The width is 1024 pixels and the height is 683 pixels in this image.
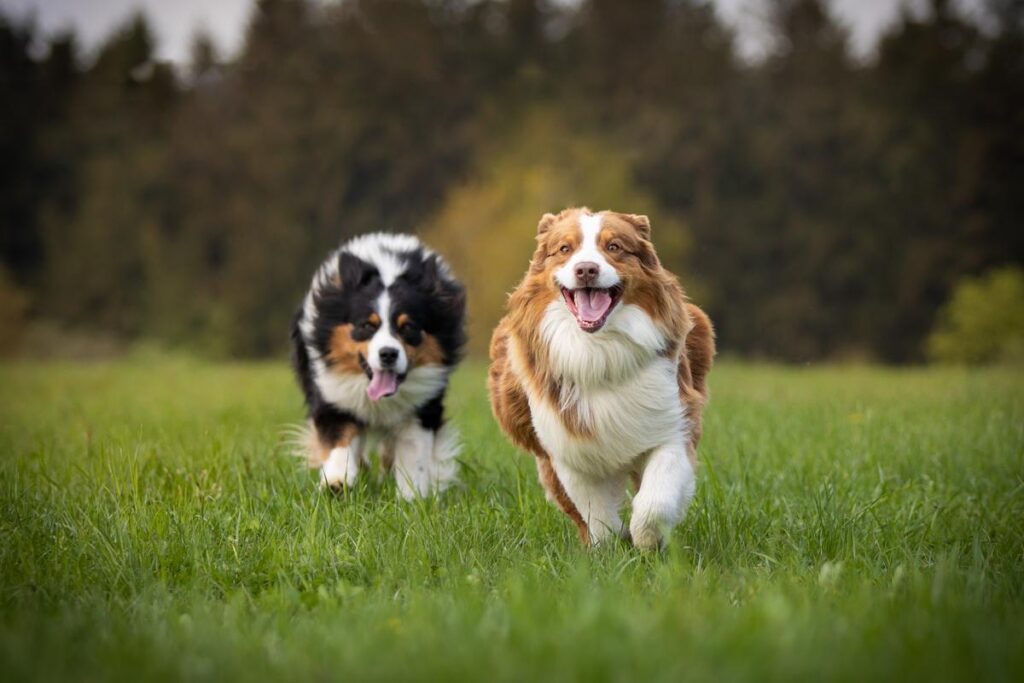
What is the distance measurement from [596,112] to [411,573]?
22.0 m

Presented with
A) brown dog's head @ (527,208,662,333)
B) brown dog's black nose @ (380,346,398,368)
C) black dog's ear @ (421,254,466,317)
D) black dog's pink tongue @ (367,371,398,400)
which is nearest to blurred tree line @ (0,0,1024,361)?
black dog's ear @ (421,254,466,317)

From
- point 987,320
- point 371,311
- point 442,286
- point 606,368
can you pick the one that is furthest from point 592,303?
point 987,320

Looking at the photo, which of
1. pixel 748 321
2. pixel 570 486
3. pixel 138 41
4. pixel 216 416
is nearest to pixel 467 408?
pixel 216 416

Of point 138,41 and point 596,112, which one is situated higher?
point 138,41

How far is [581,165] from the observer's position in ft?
76.6

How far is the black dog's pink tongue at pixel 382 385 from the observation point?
21.4ft

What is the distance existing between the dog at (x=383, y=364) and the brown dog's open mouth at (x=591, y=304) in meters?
2.07

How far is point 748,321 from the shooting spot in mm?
24922

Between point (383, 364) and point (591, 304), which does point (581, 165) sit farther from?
point (591, 304)

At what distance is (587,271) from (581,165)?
63.1 ft

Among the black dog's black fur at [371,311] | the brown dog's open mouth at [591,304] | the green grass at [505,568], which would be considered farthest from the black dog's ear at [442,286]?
the brown dog's open mouth at [591,304]

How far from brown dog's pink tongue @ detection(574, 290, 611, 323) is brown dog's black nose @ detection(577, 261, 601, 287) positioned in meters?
0.13

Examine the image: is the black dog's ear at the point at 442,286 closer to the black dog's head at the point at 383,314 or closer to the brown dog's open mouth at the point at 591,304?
the black dog's head at the point at 383,314

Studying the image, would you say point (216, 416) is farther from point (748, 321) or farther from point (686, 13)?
point (686, 13)
